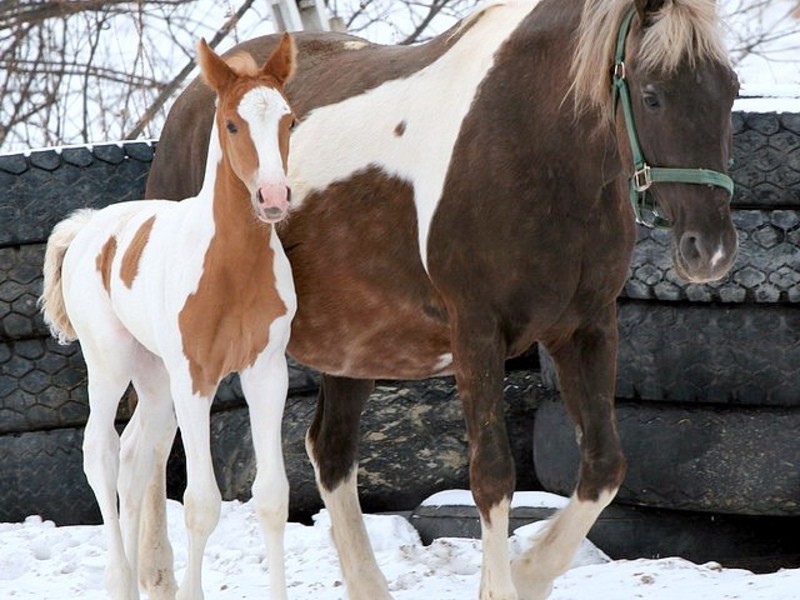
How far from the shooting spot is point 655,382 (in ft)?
15.4

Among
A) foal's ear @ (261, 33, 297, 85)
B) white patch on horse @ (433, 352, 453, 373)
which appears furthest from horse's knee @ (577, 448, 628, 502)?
foal's ear @ (261, 33, 297, 85)

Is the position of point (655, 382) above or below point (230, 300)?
below

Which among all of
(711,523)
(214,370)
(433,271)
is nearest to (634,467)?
(711,523)

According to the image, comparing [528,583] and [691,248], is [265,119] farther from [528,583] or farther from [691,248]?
[528,583]

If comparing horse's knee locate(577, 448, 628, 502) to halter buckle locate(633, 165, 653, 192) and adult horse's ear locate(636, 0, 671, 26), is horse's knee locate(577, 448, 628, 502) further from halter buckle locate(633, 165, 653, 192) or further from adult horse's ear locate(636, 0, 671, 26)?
adult horse's ear locate(636, 0, 671, 26)

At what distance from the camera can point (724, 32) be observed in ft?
11.4

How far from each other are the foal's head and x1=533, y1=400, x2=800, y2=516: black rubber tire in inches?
69.1

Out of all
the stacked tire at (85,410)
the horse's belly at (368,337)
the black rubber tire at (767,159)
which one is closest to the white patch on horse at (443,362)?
the horse's belly at (368,337)

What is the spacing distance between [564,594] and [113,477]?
4.32 feet

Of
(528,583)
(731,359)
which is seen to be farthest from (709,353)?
(528,583)

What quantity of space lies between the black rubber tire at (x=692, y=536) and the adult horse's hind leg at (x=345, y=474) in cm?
56

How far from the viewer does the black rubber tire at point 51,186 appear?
535 cm

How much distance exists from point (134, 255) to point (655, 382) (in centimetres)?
176

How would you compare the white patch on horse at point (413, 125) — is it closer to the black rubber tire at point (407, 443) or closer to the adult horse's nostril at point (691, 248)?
the adult horse's nostril at point (691, 248)
